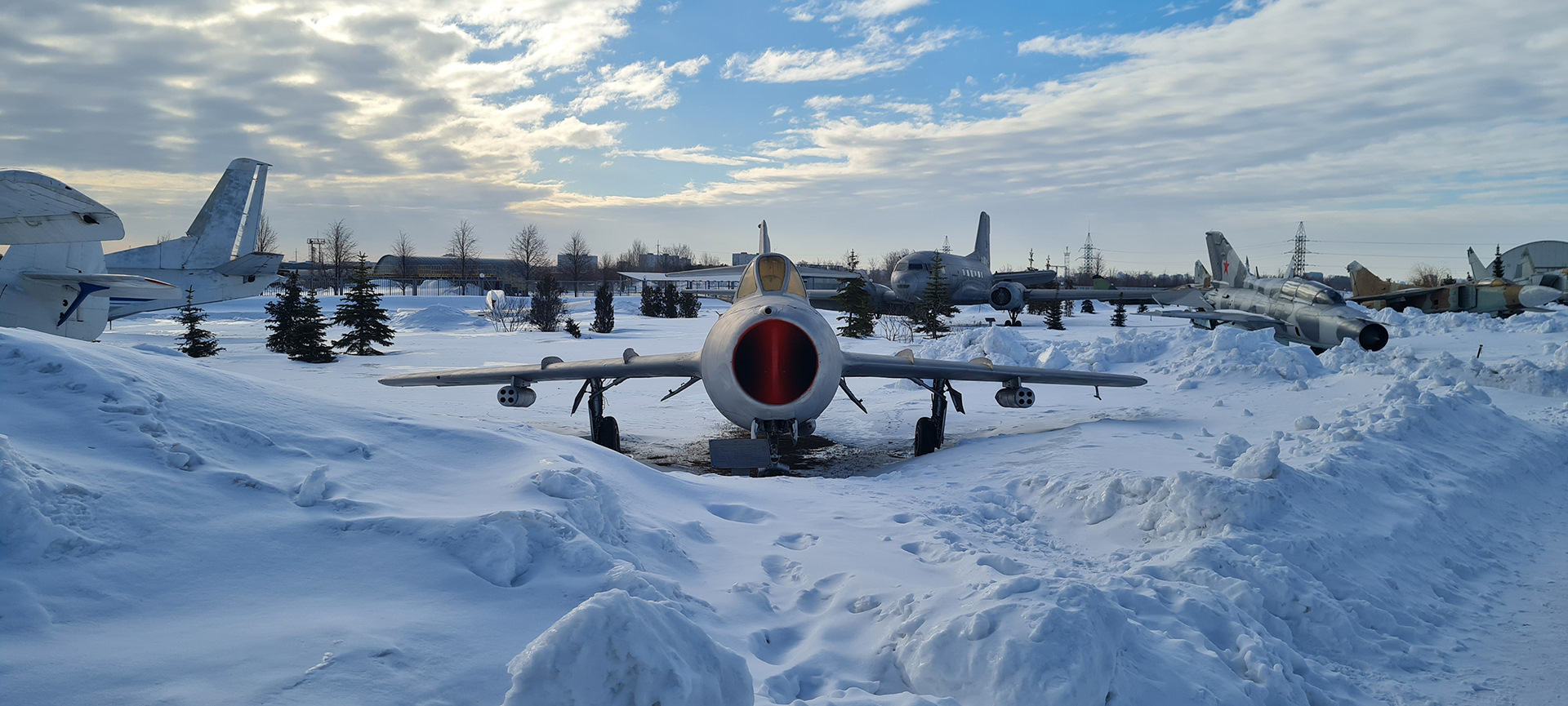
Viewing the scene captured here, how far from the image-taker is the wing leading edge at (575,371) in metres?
10.1

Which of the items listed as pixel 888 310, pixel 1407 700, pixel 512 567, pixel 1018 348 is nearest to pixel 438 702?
pixel 512 567

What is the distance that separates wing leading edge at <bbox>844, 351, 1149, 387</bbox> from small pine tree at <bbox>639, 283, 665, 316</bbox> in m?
35.7

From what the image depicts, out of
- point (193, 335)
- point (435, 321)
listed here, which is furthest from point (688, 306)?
point (193, 335)

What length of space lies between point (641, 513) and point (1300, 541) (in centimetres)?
472

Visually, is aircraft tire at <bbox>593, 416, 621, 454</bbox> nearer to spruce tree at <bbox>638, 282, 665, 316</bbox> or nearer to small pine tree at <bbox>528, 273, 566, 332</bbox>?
small pine tree at <bbox>528, 273, 566, 332</bbox>

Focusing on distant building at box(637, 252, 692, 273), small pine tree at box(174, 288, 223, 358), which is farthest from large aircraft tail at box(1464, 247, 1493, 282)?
distant building at box(637, 252, 692, 273)

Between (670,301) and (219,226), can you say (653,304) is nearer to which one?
(670,301)

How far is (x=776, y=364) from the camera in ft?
27.1

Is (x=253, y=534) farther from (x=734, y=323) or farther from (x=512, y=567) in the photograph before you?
(x=734, y=323)

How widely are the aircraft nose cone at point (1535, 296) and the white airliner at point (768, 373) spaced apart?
34.7 m

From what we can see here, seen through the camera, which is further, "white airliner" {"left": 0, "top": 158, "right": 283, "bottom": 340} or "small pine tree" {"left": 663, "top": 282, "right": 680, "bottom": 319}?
"small pine tree" {"left": 663, "top": 282, "right": 680, "bottom": 319}

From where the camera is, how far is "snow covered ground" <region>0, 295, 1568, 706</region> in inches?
100

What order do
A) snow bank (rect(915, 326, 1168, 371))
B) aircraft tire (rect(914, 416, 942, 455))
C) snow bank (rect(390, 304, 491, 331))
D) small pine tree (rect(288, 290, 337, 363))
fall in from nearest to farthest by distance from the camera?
aircraft tire (rect(914, 416, 942, 455))
snow bank (rect(915, 326, 1168, 371))
small pine tree (rect(288, 290, 337, 363))
snow bank (rect(390, 304, 491, 331))

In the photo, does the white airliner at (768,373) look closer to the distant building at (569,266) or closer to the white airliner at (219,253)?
the white airliner at (219,253)
